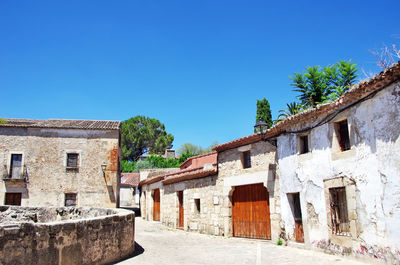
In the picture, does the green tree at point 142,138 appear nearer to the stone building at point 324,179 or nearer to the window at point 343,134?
the stone building at point 324,179

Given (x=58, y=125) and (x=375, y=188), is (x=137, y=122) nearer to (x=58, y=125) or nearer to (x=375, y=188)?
(x=58, y=125)

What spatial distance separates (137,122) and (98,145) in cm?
2798

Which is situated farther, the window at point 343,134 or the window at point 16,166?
the window at point 16,166

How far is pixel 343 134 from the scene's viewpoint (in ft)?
28.2

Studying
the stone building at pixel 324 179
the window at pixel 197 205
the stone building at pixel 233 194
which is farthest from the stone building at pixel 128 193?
the stone building at pixel 324 179

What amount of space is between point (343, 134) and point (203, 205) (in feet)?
25.5

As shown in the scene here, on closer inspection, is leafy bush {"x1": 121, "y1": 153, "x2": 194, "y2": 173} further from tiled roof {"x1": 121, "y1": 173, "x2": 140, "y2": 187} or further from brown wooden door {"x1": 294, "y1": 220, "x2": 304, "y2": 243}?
brown wooden door {"x1": 294, "y1": 220, "x2": 304, "y2": 243}

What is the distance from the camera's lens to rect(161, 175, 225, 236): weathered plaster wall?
13.5m

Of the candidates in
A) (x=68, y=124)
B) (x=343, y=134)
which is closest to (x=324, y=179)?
(x=343, y=134)

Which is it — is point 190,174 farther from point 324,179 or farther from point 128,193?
point 128,193

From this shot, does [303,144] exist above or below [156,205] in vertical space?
above

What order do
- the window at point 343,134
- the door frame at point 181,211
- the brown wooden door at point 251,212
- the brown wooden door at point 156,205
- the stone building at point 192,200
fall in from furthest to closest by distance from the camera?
the brown wooden door at point 156,205, the door frame at point 181,211, the stone building at point 192,200, the brown wooden door at point 251,212, the window at point 343,134

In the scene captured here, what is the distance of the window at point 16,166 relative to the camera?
20.4 metres

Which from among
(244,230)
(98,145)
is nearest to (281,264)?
(244,230)
